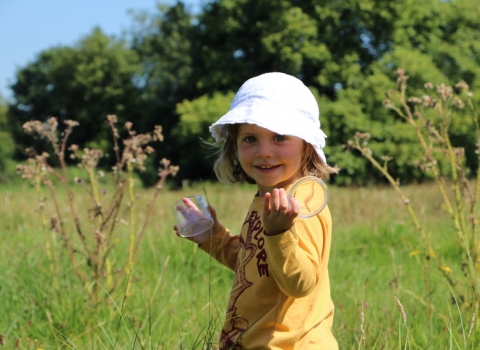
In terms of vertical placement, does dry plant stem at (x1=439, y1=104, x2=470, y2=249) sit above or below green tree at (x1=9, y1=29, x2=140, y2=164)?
above

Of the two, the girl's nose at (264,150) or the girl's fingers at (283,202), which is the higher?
the girl's nose at (264,150)

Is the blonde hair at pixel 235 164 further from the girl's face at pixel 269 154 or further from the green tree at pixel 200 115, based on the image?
the green tree at pixel 200 115

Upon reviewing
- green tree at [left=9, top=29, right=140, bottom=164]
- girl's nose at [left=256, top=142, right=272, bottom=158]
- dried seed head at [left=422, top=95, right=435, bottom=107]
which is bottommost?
green tree at [left=9, top=29, right=140, bottom=164]

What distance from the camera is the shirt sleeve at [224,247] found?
245cm

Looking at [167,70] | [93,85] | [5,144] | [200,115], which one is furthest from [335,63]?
[5,144]

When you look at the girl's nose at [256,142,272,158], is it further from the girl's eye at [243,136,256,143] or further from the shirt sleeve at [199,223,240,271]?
the shirt sleeve at [199,223,240,271]

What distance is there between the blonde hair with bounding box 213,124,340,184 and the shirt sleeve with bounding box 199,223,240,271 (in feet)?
0.73

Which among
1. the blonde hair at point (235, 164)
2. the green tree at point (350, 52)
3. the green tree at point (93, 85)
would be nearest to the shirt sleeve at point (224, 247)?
the blonde hair at point (235, 164)

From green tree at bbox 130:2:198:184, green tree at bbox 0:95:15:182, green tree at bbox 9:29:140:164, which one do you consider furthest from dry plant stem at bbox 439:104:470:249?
green tree at bbox 0:95:15:182

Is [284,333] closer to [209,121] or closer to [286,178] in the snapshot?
[286,178]

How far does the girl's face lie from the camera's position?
79.4 inches

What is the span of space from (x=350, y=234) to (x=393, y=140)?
64.8 feet

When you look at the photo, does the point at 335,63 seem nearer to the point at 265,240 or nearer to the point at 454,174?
the point at 454,174

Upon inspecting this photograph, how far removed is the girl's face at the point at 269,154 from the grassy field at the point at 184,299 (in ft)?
Answer: 1.21
